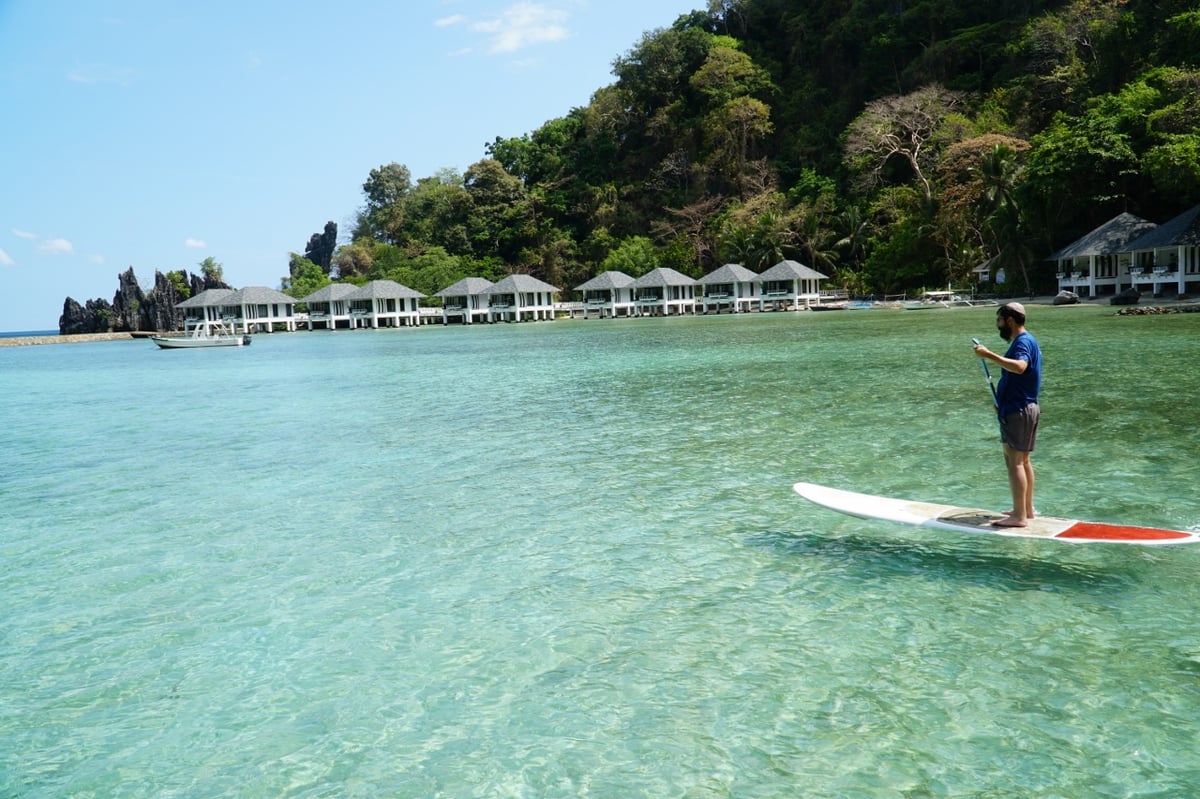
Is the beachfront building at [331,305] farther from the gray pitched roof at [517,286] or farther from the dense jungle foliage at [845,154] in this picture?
the gray pitched roof at [517,286]

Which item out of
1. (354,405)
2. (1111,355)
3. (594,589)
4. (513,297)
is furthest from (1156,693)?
(513,297)

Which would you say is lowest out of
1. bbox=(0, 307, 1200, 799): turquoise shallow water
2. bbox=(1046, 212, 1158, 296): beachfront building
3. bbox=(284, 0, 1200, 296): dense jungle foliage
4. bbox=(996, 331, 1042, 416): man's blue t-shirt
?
bbox=(0, 307, 1200, 799): turquoise shallow water

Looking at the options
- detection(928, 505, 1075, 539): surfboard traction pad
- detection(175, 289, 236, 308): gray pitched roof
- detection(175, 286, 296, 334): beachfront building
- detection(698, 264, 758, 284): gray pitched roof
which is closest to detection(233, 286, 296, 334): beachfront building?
detection(175, 286, 296, 334): beachfront building

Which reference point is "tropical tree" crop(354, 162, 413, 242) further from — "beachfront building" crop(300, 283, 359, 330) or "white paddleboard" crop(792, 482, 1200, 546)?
"white paddleboard" crop(792, 482, 1200, 546)

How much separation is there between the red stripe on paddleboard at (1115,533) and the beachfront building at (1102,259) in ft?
109

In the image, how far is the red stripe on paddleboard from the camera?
18.2ft

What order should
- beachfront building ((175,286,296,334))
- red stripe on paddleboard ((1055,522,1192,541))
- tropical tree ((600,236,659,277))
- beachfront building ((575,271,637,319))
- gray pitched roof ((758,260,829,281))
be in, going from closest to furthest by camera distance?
red stripe on paddleboard ((1055,522,1192,541)) → gray pitched roof ((758,260,829,281)) → beachfront building ((575,271,637,319)) → beachfront building ((175,286,296,334)) → tropical tree ((600,236,659,277))

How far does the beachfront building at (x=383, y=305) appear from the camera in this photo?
59.4 metres

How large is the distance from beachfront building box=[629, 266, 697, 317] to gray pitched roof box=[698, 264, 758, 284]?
2.68 meters

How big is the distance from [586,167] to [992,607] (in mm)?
70255

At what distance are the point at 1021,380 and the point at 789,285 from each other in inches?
1961

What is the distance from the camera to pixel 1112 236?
1371 inches

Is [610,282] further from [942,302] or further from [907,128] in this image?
[942,302]

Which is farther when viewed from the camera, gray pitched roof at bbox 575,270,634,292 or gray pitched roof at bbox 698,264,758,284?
gray pitched roof at bbox 575,270,634,292
